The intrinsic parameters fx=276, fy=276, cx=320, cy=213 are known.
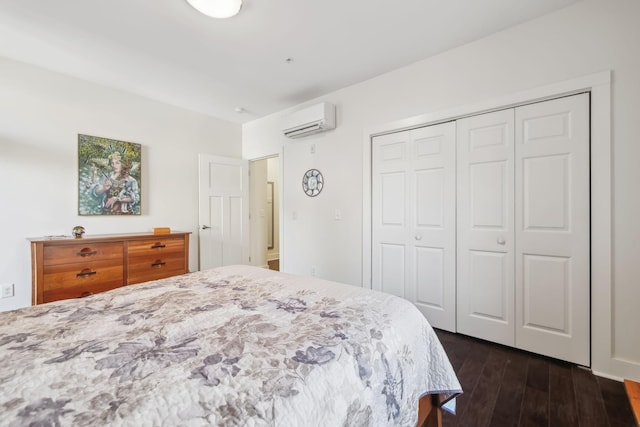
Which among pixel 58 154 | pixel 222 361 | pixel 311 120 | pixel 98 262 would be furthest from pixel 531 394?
pixel 58 154

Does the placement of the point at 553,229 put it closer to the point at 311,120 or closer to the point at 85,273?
the point at 311,120

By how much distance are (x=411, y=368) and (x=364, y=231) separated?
1.98 metres

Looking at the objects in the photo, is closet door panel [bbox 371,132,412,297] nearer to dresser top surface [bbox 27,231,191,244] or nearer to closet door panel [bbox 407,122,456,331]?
closet door panel [bbox 407,122,456,331]

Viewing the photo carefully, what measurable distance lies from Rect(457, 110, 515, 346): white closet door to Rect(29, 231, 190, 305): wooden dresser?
3.02m

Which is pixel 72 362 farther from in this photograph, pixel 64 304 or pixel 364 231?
pixel 364 231

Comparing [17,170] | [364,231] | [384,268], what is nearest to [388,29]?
[364,231]

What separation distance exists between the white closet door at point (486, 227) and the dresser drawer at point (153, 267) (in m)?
3.01

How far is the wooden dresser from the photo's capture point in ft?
7.77

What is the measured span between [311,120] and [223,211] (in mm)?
1918

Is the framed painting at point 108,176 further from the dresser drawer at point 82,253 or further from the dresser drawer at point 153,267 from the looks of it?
the dresser drawer at point 153,267

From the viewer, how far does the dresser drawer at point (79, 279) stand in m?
2.40

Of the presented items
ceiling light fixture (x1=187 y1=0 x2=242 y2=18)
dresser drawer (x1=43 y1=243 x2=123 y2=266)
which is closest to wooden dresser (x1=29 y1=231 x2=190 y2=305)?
dresser drawer (x1=43 y1=243 x2=123 y2=266)

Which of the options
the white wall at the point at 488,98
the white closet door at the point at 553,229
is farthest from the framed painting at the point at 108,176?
the white closet door at the point at 553,229

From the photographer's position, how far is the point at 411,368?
106 centimetres
